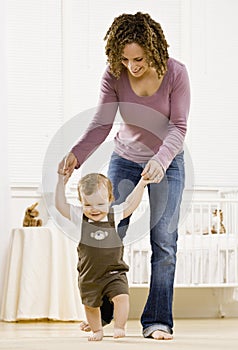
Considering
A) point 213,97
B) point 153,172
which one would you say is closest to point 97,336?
point 153,172

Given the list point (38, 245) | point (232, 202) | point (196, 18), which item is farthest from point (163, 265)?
point (196, 18)

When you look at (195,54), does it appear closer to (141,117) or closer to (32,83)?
(32,83)

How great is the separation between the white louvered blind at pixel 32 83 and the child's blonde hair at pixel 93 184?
2.08m

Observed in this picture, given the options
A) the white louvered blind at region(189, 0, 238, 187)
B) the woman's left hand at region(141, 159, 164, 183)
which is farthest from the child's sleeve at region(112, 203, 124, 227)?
the white louvered blind at region(189, 0, 238, 187)

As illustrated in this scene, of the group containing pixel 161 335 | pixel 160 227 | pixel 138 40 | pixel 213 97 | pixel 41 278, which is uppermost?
pixel 213 97

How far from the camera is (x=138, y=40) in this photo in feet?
7.50

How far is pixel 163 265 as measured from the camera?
2434 millimetres

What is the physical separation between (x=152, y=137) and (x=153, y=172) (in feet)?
0.68

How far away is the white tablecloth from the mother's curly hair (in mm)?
1496

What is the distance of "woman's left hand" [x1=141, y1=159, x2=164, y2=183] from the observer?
7.40ft

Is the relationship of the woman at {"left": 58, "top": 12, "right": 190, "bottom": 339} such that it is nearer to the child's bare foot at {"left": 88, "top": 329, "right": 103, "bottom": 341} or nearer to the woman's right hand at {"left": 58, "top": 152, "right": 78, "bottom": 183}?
the woman's right hand at {"left": 58, "top": 152, "right": 78, "bottom": 183}

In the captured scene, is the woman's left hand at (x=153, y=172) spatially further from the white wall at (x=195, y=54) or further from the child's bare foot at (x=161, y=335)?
the white wall at (x=195, y=54)

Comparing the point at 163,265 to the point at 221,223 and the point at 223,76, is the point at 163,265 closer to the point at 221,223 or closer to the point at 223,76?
the point at 221,223

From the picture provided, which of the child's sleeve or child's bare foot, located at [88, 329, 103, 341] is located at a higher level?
the child's sleeve
